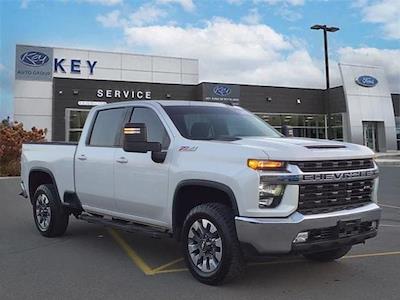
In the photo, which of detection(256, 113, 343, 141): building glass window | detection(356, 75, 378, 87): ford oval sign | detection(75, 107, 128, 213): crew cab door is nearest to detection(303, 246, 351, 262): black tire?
detection(75, 107, 128, 213): crew cab door

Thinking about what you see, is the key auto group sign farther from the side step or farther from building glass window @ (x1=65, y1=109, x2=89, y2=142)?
the side step

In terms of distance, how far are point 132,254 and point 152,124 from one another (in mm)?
1860

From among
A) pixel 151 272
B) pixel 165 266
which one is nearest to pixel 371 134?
pixel 165 266

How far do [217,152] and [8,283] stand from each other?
269 cm

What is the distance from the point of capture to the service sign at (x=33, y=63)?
37188 millimetres

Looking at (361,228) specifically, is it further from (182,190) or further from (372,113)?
(372,113)

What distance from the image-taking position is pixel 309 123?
146 feet

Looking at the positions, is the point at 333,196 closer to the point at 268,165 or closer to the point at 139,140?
the point at 268,165

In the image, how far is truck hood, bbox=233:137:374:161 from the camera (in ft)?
16.4

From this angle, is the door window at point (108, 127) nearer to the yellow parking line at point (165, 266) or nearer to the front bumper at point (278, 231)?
the yellow parking line at point (165, 266)

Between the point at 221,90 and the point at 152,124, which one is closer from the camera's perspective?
→ the point at 152,124

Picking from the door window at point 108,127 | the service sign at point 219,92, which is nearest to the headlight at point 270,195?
the door window at point 108,127

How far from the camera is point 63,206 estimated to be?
7965 millimetres

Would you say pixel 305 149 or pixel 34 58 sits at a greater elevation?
pixel 34 58
